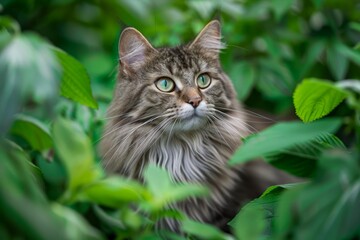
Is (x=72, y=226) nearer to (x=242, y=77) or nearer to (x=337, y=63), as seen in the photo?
(x=242, y=77)

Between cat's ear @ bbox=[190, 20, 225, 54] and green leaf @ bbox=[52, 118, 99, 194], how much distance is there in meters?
1.02

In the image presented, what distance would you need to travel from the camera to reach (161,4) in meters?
3.15

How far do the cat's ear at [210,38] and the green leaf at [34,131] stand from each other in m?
0.70

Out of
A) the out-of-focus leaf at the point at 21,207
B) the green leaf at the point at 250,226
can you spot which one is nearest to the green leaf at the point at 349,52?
the green leaf at the point at 250,226

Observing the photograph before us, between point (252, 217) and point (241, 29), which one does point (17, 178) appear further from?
point (241, 29)

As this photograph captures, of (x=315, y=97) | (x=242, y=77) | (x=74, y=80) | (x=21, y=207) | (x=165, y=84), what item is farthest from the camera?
(x=242, y=77)

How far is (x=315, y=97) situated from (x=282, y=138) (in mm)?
183

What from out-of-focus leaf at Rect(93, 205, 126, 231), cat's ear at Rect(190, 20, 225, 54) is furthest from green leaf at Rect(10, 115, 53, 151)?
cat's ear at Rect(190, 20, 225, 54)

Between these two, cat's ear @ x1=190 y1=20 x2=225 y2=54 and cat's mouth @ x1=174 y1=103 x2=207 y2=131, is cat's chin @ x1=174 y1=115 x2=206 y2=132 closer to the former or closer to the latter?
cat's mouth @ x1=174 y1=103 x2=207 y2=131

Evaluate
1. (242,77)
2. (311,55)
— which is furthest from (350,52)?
(242,77)

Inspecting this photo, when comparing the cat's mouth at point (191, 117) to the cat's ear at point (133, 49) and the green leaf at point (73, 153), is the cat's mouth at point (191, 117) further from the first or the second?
the green leaf at point (73, 153)

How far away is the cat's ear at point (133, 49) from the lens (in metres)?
1.98

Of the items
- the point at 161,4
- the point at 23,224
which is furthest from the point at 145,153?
the point at 161,4

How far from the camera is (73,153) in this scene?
1150 mm
